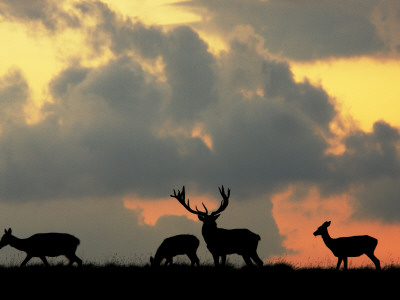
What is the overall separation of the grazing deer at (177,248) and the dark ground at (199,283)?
11.4ft

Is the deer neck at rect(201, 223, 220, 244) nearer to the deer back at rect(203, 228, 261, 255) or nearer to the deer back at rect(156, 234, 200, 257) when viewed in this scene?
the deer back at rect(203, 228, 261, 255)

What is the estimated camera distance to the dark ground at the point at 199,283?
17.5 meters

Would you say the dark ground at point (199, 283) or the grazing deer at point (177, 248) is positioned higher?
the grazing deer at point (177, 248)

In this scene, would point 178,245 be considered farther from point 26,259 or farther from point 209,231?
point 26,259

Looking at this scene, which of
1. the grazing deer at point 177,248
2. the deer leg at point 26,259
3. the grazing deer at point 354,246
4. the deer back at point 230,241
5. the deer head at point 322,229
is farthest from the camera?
the deer head at point 322,229

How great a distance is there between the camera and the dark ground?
57.5 ft

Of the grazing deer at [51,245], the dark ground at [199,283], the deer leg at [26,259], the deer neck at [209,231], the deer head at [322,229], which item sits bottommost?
the dark ground at [199,283]

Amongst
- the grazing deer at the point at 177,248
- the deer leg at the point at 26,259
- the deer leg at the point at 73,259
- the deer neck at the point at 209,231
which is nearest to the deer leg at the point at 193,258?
the grazing deer at the point at 177,248

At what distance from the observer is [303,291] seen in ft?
58.3

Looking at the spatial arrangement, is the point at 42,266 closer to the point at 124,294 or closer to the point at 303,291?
the point at 124,294

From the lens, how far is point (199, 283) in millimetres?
18344

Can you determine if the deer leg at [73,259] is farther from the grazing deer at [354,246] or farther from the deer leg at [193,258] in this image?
the grazing deer at [354,246]

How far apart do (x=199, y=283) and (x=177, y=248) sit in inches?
237

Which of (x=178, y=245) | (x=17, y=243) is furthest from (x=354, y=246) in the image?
(x=17, y=243)
